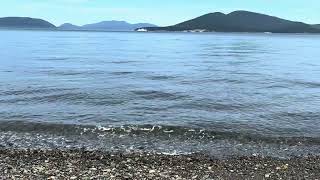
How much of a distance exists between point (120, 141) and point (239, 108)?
11421 millimetres

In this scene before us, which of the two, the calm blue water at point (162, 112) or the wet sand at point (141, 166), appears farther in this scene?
the calm blue water at point (162, 112)

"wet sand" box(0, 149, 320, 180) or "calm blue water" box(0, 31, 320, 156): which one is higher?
"wet sand" box(0, 149, 320, 180)

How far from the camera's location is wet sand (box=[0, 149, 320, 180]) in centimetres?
1527

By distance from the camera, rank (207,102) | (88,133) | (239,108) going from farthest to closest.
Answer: (207,102), (239,108), (88,133)

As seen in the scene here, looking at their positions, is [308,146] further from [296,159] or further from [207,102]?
[207,102]

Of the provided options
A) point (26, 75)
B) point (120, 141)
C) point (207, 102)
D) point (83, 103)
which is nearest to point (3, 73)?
point (26, 75)

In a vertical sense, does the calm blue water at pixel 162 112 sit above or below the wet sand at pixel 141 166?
below

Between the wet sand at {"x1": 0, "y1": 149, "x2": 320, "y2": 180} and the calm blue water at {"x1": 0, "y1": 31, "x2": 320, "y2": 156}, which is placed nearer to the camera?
the wet sand at {"x1": 0, "y1": 149, "x2": 320, "y2": 180}

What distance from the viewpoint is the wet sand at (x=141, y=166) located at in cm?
1527

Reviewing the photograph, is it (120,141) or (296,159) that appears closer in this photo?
(296,159)

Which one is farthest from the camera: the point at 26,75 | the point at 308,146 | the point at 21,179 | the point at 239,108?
the point at 26,75

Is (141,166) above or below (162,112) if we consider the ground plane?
above

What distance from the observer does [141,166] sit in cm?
1650

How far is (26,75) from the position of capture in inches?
1844
